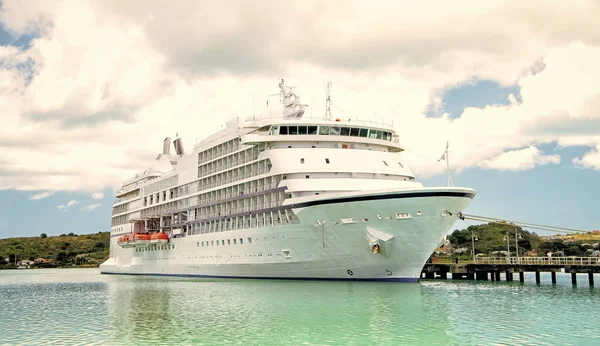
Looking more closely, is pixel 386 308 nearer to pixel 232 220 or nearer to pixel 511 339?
pixel 511 339

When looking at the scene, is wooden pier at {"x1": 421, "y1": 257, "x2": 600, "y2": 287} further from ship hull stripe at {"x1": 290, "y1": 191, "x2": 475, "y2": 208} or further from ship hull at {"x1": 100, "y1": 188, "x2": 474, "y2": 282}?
ship hull at {"x1": 100, "y1": 188, "x2": 474, "y2": 282}

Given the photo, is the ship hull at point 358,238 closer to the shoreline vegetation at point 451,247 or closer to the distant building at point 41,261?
the shoreline vegetation at point 451,247

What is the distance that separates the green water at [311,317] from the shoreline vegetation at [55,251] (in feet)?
386

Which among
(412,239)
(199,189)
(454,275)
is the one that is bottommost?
(454,275)

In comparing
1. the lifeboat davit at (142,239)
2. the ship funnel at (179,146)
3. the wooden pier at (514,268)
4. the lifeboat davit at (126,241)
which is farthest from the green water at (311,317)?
the ship funnel at (179,146)

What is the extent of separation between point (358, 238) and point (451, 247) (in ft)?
293

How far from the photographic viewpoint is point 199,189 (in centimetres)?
5066

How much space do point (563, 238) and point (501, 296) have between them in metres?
108

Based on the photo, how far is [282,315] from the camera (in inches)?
896

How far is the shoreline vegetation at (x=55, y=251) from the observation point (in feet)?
465

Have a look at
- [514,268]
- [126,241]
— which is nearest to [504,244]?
[514,268]

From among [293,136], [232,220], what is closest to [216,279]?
[232,220]

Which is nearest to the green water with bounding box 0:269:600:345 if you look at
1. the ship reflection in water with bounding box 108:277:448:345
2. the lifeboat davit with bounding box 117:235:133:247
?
the ship reflection in water with bounding box 108:277:448:345

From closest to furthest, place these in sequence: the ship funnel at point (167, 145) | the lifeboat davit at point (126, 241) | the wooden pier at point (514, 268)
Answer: the wooden pier at point (514, 268), the lifeboat davit at point (126, 241), the ship funnel at point (167, 145)
